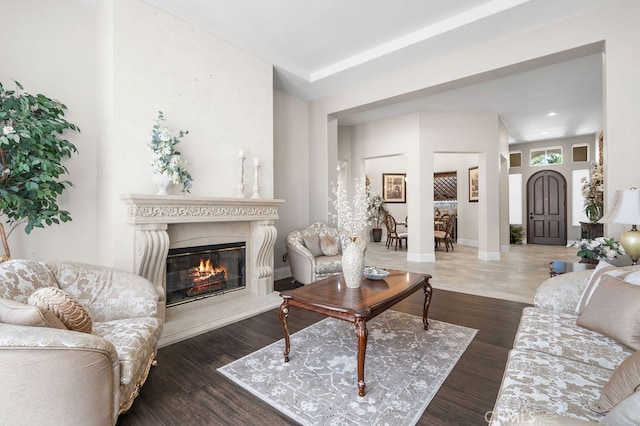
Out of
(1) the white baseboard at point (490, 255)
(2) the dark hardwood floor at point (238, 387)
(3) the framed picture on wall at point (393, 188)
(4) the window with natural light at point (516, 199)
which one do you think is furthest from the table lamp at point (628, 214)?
(4) the window with natural light at point (516, 199)

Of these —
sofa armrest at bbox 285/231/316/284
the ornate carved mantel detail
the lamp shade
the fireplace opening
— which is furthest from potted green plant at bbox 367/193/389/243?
the lamp shade

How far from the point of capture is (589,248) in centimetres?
281

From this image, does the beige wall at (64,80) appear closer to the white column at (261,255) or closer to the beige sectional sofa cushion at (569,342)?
the white column at (261,255)

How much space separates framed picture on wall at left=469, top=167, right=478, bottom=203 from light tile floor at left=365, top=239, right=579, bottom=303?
1468 mm

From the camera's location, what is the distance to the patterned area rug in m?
1.74

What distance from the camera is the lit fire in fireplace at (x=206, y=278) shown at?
11.6 feet

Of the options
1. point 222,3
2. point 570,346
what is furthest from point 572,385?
point 222,3

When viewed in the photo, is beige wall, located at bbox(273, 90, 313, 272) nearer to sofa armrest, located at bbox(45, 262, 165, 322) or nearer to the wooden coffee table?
the wooden coffee table

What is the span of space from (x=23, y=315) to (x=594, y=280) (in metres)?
3.17

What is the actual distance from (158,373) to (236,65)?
341 cm

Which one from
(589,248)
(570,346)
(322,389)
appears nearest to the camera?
(570,346)

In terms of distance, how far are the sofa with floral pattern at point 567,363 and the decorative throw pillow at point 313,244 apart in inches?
107

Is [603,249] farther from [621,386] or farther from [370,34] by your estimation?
[370,34]

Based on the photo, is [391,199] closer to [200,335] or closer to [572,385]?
[200,335]
